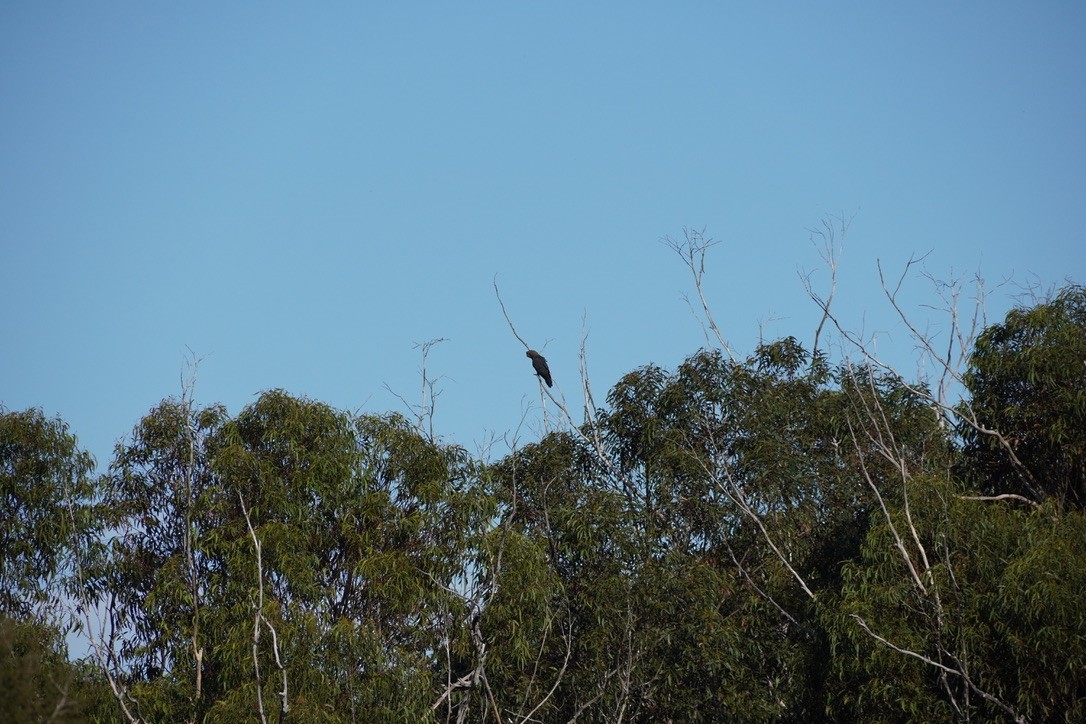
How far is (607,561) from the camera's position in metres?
15.1

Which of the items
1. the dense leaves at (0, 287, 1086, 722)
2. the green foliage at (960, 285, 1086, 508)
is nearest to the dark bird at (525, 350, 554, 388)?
the dense leaves at (0, 287, 1086, 722)

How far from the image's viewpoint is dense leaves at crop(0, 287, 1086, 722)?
12.3m

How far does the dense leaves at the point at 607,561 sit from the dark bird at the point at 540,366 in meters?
0.85

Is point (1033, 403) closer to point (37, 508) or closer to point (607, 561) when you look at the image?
point (607, 561)

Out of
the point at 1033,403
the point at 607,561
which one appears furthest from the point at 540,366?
the point at 1033,403

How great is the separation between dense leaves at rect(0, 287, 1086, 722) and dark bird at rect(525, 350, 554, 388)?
2.79 ft

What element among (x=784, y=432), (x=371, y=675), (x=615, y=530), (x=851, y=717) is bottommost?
(x=851, y=717)

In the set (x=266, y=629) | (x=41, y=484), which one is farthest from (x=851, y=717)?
(x=41, y=484)

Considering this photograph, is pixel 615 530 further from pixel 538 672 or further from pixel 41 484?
pixel 41 484

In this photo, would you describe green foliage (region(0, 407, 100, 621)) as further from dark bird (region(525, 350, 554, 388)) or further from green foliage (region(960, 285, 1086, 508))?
green foliage (region(960, 285, 1086, 508))

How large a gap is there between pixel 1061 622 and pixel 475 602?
5268 mm

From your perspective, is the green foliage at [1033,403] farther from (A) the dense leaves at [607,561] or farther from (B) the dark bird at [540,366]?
(B) the dark bird at [540,366]

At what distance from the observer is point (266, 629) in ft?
42.0

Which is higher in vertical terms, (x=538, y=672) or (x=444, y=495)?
(x=444, y=495)
